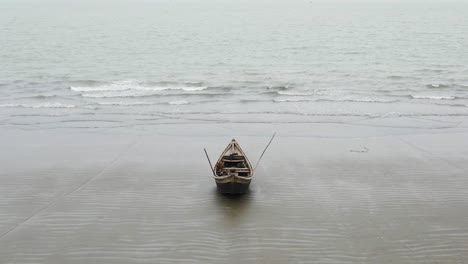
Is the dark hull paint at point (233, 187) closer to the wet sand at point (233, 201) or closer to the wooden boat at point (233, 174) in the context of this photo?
the wooden boat at point (233, 174)

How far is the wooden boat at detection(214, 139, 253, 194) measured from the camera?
51.9 feet

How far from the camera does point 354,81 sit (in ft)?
133

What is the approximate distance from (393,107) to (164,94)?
1481cm

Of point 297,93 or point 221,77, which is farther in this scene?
point 221,77

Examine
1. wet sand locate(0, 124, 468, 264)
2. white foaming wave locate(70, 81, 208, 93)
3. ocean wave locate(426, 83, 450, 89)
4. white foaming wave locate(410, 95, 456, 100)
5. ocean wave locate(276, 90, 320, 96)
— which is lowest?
ocean wave locate(426, 83, 450, 89)

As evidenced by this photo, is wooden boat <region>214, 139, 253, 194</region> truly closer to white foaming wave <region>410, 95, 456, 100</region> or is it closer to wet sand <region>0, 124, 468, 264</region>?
wet sand <region>0, 124, 468, 264</region>

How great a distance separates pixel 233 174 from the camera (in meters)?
15.7

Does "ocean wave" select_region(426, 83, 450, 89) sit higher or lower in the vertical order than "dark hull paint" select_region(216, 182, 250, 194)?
lower

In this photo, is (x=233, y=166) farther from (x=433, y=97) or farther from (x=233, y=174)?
(x=433, y=97)

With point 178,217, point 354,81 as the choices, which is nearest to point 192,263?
point 178,217

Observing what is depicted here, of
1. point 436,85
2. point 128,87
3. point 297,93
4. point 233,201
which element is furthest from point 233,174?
point 436,85

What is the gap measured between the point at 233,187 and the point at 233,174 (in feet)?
1.48

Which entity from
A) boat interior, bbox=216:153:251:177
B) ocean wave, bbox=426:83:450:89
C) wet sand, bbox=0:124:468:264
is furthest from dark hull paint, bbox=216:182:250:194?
ocean wave, bbox=426:83:450:89

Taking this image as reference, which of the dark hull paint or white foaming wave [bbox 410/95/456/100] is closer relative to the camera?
the dark hull paint
